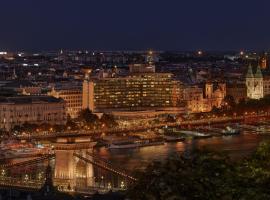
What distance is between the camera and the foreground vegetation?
2799 millimetres

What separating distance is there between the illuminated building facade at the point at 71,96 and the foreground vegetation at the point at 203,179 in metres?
21.1

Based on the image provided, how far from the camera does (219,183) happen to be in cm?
282

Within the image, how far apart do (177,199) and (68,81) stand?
25.4 meters

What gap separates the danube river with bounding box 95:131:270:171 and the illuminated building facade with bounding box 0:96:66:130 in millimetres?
4106

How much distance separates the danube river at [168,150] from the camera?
535 inches

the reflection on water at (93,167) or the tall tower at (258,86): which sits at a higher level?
the tall tower at (258,86)

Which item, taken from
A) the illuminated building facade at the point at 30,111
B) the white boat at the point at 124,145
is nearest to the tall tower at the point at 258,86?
the illuminated building facade at the point at 30,111

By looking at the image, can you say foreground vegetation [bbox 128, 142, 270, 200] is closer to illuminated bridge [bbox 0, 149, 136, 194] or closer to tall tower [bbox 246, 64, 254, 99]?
illuminated bridge [bbox 0, 149, 136, 194]

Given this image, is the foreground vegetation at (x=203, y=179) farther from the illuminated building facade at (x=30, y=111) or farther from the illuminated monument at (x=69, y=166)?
the illuminated building facade at (x=30, y=111)

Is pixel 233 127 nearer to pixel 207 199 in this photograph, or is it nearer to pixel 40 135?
pixel 40 135

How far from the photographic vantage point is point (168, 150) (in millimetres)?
15906

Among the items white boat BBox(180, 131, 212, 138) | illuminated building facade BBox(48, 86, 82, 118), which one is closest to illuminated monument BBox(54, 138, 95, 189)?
white boat BBox(180, 131, 212, 138)

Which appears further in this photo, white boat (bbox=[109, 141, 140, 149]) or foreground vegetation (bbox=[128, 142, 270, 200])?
white boat (bbox=[109, 141, 140, 149])

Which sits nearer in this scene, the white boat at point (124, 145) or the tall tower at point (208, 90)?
the white boat at point (124, 145)
